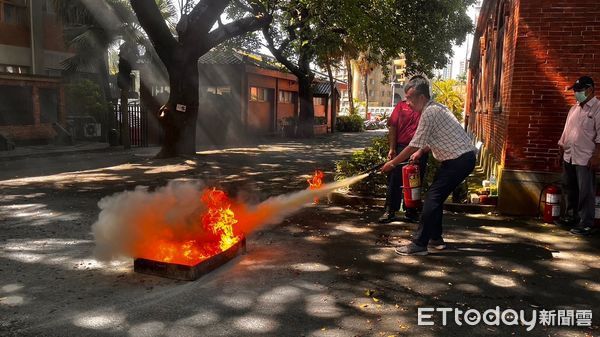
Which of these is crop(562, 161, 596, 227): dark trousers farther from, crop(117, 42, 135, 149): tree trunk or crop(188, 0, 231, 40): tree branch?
crop(117, 42, 135, 149): tree trunk

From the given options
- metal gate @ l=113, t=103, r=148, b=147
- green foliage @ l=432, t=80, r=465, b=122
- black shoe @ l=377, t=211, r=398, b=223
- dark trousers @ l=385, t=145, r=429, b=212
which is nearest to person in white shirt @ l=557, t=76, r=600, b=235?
dark trousers @ l=385, t=145, r=429, b=212

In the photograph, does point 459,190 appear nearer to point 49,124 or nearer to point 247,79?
point 49,124

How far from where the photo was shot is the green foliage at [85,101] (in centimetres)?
2288

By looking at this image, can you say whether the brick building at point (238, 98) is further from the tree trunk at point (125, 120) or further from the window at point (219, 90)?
the tree trunk at point (125, 120)

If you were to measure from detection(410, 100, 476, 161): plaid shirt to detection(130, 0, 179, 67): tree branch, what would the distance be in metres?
11.5

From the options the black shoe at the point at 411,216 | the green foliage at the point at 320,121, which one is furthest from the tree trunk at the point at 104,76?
the black shoe at the point at 411,216

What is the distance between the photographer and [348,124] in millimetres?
42875

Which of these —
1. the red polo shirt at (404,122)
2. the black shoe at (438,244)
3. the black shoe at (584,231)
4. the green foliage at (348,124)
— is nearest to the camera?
the black shoe at (438,244)

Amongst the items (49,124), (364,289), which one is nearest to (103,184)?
(364,289)

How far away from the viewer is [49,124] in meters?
20.4

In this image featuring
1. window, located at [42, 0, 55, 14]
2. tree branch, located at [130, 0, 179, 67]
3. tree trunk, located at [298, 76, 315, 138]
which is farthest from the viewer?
tree trunk, located at [298, 76, 315, 138]

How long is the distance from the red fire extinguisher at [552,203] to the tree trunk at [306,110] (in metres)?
24.5

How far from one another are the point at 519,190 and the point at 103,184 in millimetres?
8583

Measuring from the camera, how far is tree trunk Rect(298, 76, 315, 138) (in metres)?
30.8
